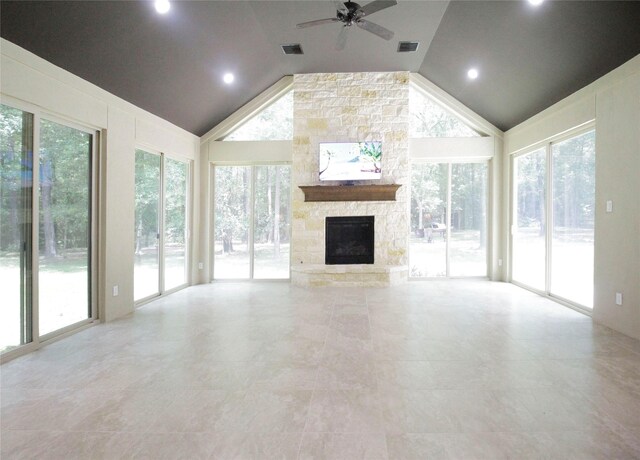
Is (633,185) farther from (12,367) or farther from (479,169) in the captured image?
(12,367)

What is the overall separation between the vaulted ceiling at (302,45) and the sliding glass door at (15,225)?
2.41ft

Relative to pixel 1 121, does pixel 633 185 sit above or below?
below

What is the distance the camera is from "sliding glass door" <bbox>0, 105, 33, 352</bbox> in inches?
116

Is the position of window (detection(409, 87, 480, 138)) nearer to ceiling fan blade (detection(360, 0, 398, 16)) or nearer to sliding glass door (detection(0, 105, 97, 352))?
ceiling fan blade (detection(360, 0, 398, 16))

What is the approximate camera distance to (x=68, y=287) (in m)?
3.69

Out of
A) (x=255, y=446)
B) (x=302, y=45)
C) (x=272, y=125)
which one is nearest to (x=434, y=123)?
(x=302, y=45)

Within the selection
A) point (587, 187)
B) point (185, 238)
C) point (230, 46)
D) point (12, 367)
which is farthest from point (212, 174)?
point (587, 187)

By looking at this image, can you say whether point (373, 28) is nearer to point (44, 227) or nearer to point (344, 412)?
point (344, 412)

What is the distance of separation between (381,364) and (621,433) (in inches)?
56.9

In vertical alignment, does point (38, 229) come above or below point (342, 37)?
below

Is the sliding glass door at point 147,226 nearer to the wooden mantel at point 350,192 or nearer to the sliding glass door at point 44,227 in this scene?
the sliding glass door at point 44,227

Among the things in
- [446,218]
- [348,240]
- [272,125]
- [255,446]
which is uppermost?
[272,125]

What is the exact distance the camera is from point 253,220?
658 centimetres

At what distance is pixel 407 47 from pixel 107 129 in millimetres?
4228
